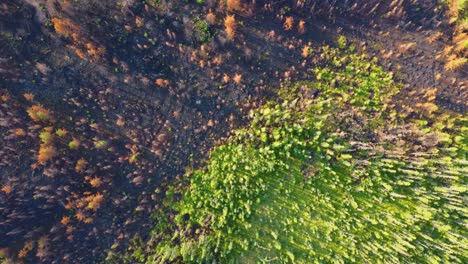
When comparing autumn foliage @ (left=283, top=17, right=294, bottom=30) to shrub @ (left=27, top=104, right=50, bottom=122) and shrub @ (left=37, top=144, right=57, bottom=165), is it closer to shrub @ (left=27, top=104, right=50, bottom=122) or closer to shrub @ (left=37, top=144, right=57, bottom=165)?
shrub @ (left=27, top=104, right=50, bottom=122)

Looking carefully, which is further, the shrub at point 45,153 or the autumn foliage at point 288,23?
the autumn foliage at point 288,23

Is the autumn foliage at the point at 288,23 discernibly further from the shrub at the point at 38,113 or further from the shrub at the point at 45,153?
the shrub at the point at 45,153

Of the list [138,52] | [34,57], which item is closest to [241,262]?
[138,52]

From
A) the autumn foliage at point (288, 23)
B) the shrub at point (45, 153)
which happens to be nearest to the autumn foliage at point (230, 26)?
the autumn foliage at point (288, 23)

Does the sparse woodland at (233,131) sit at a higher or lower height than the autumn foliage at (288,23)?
lower

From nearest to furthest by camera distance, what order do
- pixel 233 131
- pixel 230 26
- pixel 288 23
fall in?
pixel 230 26
pixel 233 131
pixel 288 23

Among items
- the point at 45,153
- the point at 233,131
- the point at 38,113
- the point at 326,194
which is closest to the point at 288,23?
the point at 233,131

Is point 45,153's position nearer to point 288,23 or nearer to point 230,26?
point 230,26

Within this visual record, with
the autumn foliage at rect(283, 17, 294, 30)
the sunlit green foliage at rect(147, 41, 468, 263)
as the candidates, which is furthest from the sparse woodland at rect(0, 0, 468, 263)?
the autumn foliage at rect(283, 17, 294, 30)

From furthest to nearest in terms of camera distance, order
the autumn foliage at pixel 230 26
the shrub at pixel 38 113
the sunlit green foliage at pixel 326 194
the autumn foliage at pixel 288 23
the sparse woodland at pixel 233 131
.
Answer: the autumn foliage at pixel 288 23, the autumn foliage at pixel 230 26, the shrub at pixel 38 113, the sparse woodland at pixel 233 131, the sunlit green foliage at pixel 326 194
